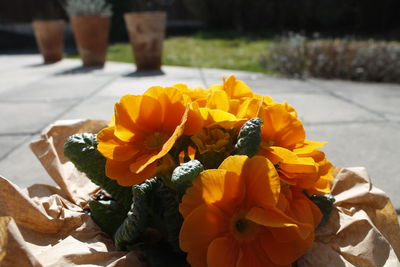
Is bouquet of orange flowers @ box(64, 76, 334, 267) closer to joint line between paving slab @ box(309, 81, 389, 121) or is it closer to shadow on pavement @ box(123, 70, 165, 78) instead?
joint line between paving slab @ box(309, 81, 389, 121)

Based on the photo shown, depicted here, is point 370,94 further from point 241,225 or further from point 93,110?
point 241,225

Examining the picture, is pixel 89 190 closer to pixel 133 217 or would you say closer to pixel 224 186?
pixel 133 217

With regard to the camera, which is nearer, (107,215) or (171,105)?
(171,105)

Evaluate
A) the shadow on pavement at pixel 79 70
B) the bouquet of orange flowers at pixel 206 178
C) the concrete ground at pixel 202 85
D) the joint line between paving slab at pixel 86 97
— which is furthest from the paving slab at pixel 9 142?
the shadow on pavement at pixel 79 70

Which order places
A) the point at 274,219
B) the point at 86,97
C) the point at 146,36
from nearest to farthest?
the point at 274,219, the point at 86,97, the point at 146,36

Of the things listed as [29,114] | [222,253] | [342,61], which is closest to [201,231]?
[222,253]

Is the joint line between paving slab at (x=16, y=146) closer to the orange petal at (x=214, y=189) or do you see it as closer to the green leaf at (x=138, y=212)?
the green leaf at (x=138, y=212)

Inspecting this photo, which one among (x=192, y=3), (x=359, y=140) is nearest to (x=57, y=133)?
(x=359, y=140)

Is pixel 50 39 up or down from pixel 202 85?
up
